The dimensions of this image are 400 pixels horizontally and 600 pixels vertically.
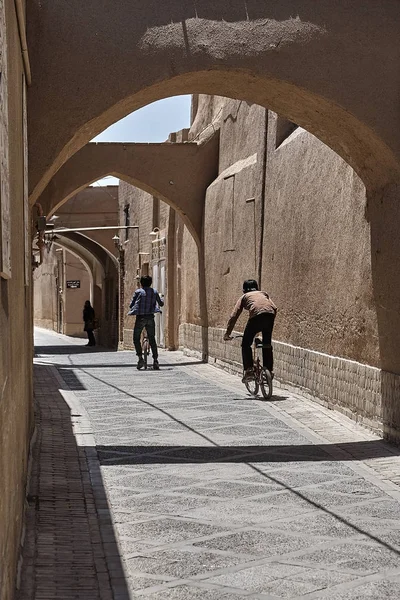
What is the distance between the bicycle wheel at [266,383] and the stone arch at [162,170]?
7716mm

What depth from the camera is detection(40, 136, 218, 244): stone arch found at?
1945cm

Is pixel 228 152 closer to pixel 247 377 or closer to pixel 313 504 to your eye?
pixel 247 377

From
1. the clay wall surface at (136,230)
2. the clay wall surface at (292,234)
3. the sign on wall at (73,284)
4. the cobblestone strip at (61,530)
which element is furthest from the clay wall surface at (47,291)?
the cobblestone strip at (61,530)

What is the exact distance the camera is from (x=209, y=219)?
61.8 feet

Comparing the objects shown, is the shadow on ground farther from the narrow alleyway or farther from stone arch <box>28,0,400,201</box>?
stone arch <box>28,0,400,201</box>

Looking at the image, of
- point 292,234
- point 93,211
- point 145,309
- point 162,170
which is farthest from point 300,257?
point 93,211

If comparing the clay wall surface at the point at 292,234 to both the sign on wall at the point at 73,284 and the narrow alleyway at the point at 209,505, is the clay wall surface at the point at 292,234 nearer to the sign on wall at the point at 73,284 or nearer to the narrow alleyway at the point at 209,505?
the narrow alleyway at the point at 209,505

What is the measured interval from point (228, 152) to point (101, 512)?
12.8 meters

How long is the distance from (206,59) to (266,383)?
4684 mm

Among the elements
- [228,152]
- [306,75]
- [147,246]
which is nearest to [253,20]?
[306,75]

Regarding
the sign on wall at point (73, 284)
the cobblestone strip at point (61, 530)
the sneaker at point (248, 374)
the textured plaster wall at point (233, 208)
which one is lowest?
the cobblestone strip at point (61, 530)

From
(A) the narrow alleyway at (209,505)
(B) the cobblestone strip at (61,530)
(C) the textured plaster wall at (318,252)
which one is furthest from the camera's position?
(C) the textured plaster wall at (318,252)

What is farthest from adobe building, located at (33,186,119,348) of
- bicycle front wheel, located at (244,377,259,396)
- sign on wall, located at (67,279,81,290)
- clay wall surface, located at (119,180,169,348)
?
bicycle front wheel, located at (244,377,259,396)

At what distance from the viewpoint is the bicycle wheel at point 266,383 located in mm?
11938
